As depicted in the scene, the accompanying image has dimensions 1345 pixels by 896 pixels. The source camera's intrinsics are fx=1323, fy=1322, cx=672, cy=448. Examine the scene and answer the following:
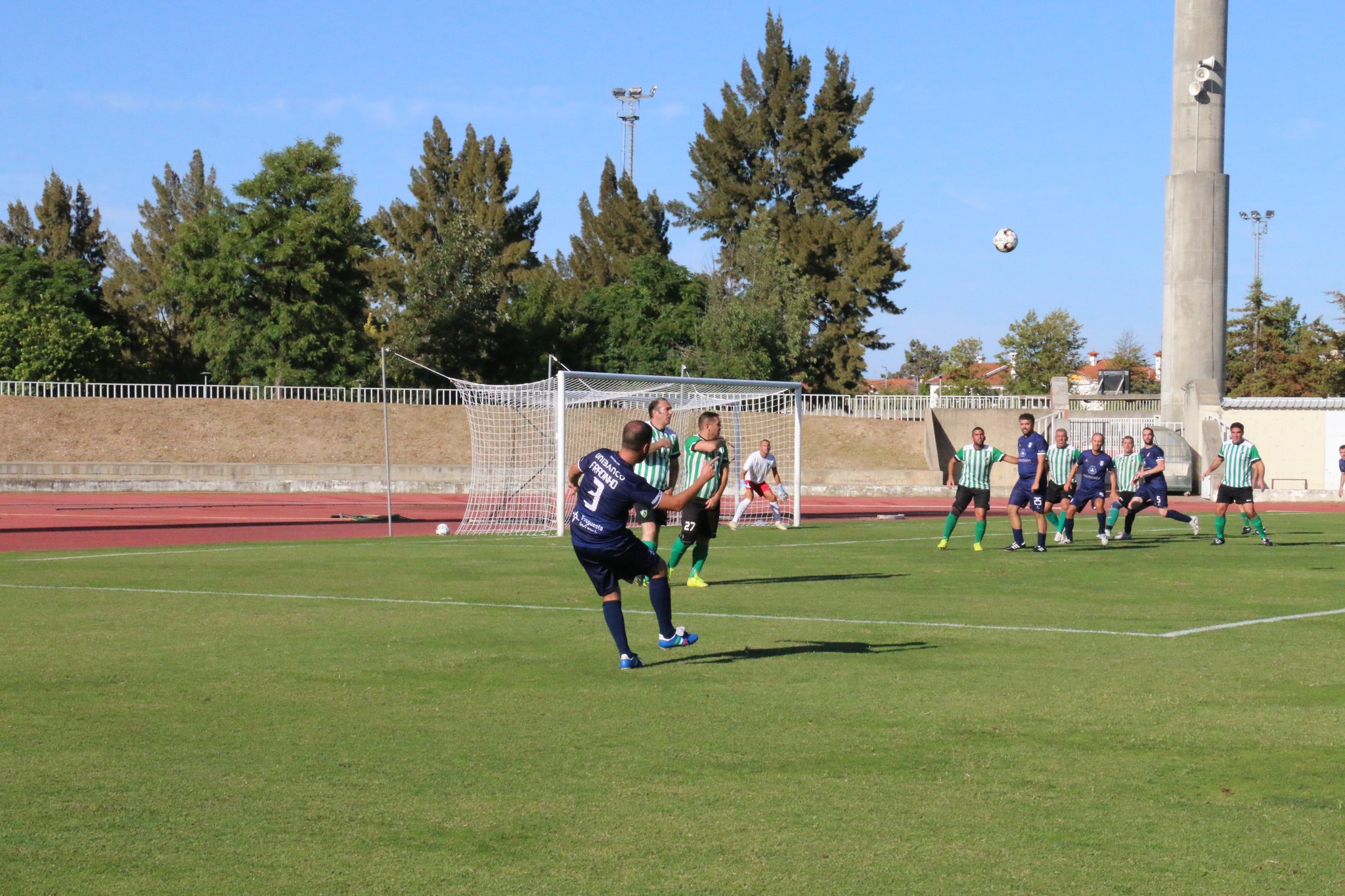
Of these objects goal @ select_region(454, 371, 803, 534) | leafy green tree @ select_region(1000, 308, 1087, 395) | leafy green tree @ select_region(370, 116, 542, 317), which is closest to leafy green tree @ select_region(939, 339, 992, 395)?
leafy green tree @ select_region(1000, 308, 1087, 395)

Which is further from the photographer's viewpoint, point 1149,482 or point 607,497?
point 1149,482

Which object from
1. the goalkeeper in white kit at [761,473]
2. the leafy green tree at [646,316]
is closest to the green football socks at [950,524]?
the goalkeeper in white kit at [761,473]

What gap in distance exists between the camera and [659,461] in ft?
49.5

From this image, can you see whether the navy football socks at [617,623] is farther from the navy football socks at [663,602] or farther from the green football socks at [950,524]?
the green football socks at [950,524]

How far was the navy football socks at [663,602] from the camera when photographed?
31.5 feet

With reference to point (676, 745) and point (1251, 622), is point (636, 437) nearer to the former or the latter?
point (676, 745)

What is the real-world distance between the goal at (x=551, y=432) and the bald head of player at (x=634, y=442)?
38.4 ft

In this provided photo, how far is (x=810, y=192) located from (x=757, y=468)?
52153mm

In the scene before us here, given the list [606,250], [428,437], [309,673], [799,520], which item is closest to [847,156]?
[606,250]

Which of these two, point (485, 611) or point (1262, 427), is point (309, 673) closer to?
point (485, 611)

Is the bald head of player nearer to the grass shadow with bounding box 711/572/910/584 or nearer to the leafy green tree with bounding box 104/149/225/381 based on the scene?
the grass shadow with bounding box 711/572/910/584

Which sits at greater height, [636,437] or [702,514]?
[636,437]

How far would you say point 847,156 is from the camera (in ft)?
245

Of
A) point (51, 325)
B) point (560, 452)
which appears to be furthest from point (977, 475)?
point (51, 325)
